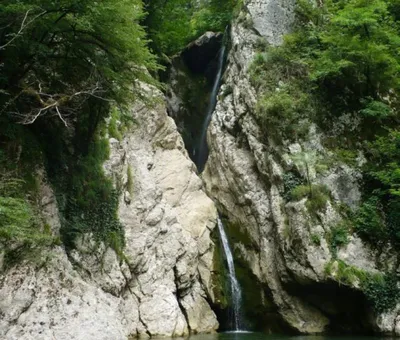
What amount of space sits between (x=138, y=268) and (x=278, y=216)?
20.5 ft

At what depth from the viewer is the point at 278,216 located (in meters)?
18.2

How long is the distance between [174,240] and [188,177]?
420cm

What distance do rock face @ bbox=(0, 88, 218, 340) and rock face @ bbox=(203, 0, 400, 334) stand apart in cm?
176

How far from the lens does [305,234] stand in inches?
661

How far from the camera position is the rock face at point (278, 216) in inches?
643

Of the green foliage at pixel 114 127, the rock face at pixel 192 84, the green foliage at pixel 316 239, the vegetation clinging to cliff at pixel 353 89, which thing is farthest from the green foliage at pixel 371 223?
the rock face at pixel 192 84

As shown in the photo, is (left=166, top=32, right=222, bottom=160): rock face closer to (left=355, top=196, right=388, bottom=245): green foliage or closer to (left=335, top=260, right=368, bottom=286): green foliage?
(left=355, top=196, right=388, bottom=245): green foliage

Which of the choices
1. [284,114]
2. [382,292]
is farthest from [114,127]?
[382,292]

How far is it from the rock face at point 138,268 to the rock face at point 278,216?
1765 mm

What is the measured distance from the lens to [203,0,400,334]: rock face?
1634 centimetres

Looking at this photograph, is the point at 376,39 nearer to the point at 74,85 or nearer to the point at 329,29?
the point at 329,29

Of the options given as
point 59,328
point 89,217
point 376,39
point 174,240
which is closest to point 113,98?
point 89,217

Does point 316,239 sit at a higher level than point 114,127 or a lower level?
lower

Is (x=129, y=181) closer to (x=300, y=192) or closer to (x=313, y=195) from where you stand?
(x=300, y=192)
